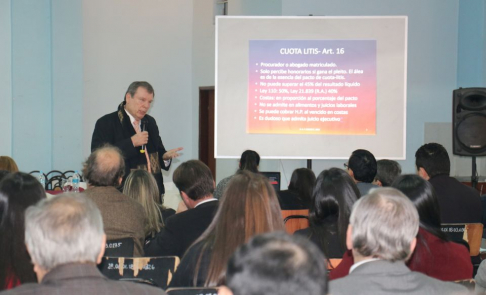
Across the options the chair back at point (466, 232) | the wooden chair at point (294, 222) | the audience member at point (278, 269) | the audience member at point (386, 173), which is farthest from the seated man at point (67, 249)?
the audience member at point (386, 173)

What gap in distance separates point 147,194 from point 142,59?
4751 mm

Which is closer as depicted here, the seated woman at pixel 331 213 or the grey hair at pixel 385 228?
the grey hair at pixel 385 228

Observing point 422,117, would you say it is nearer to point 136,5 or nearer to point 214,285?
point 136,5

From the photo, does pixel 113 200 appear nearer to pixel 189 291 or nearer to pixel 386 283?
pixel 189 291

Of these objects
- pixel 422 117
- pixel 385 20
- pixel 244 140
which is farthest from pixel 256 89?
pixel 422 117

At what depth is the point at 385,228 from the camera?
1800mm

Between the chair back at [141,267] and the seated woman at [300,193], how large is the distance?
1.90 meters

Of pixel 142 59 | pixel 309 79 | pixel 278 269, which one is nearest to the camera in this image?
pixel 278 269

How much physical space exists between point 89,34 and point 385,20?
3.53 meters

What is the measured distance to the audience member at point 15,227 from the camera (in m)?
2.01

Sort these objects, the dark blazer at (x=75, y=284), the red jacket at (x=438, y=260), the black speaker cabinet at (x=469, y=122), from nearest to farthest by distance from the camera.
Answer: the dark blazer at (x=75, y=284) < the red jacket at (x=438, y=260) < the black speaker cabinet at (x=469, y=122)

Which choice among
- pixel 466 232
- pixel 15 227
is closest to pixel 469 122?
pixel 466 232

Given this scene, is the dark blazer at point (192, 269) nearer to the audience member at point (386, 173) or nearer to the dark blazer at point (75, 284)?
the dark blazer at point (75, 284)

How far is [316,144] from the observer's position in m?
6.04
